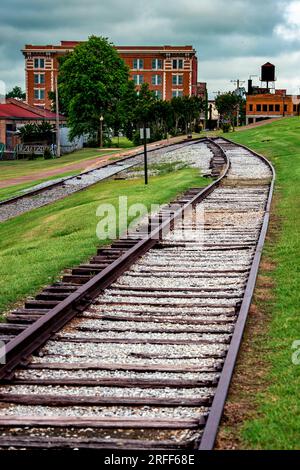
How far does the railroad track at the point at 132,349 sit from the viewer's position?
574 cm

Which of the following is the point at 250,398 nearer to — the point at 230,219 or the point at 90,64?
the point at 230,219

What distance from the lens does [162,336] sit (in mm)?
8156

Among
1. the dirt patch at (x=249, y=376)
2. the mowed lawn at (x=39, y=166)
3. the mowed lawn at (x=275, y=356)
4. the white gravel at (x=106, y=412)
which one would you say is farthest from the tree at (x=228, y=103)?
the white gravel at (x=106, y=412)

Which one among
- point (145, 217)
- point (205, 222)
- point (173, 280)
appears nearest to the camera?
point (173, 280)

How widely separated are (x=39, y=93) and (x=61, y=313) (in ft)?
403

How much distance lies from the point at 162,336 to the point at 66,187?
2421 cm

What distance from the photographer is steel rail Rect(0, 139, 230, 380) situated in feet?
23.8

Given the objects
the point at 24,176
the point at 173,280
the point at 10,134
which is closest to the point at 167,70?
the point at 10,134

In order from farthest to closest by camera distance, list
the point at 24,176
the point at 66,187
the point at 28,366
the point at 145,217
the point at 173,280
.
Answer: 1. the point at 24,176
2. the point at 66,187
3. the point at 145,217
4. the point at 173,280
5. the point at 28,366

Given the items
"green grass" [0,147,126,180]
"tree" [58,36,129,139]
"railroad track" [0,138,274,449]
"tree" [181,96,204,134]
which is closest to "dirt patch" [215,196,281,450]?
"railroad track" [0,138,274,449]

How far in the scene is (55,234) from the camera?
59.5 feet

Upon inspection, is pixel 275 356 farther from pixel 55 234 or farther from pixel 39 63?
pixel 39 63

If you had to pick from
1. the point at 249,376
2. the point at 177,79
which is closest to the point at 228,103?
the point at 177,79

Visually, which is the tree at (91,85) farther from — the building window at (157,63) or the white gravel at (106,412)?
the white gravel at (106,412)
